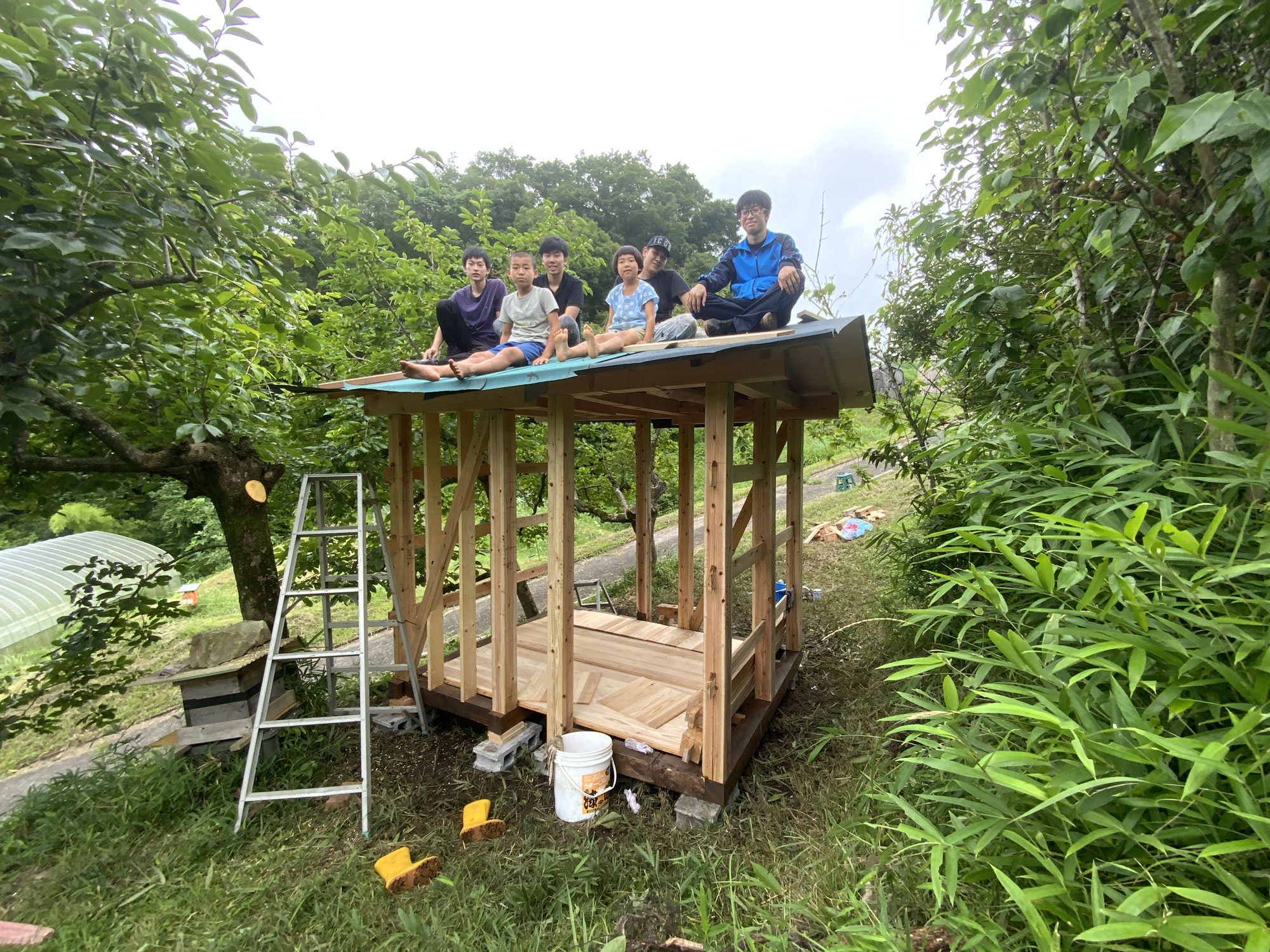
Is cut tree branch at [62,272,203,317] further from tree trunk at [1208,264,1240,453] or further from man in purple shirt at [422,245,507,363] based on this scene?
tree trunk at [1208,264,1240,453]

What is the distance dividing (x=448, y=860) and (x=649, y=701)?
1441 mm

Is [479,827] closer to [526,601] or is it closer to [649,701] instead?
[649,701]

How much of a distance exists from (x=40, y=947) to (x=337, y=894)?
1.11 m

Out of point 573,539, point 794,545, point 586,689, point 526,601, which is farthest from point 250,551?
point 794,545

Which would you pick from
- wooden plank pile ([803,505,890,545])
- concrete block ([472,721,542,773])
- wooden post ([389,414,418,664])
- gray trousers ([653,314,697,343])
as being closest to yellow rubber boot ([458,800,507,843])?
concrete block ([472,721,542,773])

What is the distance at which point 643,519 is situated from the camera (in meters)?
5.39

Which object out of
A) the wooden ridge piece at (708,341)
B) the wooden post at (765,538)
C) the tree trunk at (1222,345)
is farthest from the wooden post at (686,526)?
the tree trunk at (1222,345)

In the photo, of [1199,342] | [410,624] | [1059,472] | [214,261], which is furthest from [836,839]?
[214,261]

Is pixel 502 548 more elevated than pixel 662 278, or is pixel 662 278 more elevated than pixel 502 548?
pixel 662 278

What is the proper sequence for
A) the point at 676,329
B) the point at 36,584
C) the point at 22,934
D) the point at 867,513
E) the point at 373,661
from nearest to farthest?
1. the point at 22,934
2. the point at 676,329
3. the point at 373,661
4. the point at 36,584
5. the point at 867,513

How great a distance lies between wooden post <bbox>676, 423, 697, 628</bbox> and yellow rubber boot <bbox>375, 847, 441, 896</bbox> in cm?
298

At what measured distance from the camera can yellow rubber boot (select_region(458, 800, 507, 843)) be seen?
2.71m

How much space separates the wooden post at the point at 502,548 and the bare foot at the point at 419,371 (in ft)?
1.68

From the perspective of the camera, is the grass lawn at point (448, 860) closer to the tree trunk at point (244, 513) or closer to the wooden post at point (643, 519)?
the tree trunk at point (244, 513)
